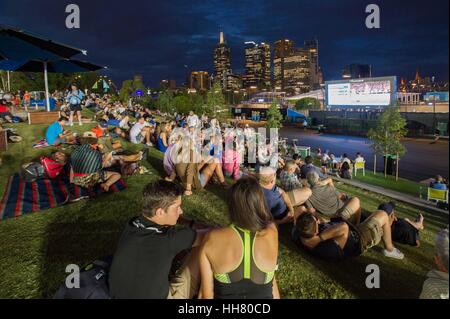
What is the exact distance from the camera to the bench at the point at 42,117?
1408 cm

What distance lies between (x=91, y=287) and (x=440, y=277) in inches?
109

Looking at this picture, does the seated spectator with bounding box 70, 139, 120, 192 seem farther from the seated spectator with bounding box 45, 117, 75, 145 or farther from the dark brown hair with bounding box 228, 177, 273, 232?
the seated spectator with bounding box 45, 117, 75, 145

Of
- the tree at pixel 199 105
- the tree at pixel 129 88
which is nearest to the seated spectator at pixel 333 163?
the tree at pixel 199 105

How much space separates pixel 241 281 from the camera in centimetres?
245

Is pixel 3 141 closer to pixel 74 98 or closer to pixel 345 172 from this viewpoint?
pixel 74 98

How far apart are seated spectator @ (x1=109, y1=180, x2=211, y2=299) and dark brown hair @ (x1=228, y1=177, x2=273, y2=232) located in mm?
382

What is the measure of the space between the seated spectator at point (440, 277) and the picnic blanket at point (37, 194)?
213 inches

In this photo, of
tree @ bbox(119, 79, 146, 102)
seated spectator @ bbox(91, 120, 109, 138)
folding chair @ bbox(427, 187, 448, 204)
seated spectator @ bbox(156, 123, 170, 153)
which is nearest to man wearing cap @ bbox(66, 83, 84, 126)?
seated spectator @ bbox(91, 120, 109, 138)

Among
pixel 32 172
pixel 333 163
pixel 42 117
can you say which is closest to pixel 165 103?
pixel 333 163

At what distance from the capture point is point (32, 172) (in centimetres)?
669

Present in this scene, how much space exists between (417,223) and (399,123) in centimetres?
1671

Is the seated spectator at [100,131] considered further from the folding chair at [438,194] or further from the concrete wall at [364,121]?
the concrete wall at [364,121]

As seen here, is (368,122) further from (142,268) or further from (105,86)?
(142,268)

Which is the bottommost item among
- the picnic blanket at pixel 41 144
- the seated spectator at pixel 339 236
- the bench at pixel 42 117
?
the seated spectator at pixel 339 236
